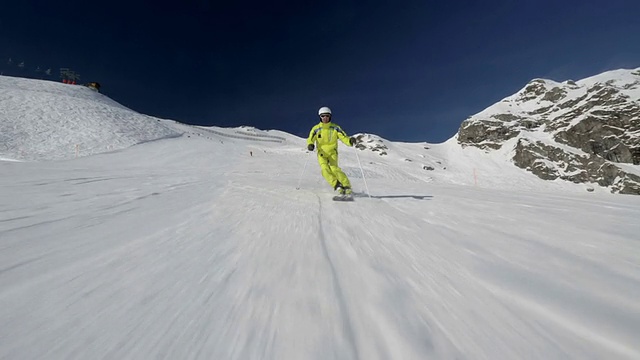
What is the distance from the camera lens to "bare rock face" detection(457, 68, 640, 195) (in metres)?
68.9

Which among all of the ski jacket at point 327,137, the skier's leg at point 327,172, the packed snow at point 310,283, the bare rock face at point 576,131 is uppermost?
the bare rock face at point 576,131

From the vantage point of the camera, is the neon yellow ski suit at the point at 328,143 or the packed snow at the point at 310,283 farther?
the neon yellow ski suit at the point at 328,143

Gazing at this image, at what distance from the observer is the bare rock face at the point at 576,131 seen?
6894 centimetres

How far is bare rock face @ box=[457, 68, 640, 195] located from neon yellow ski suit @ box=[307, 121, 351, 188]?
266 ft

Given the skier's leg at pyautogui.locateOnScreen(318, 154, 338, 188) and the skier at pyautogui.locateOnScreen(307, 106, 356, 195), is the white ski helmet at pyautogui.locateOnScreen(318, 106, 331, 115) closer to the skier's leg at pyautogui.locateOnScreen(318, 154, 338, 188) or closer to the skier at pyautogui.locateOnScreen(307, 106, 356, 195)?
the skier at pyautogui.locateOnScreen(307, 106, 356, 195)

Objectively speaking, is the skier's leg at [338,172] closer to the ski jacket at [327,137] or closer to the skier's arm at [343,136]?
the ski jacket at [327,137]

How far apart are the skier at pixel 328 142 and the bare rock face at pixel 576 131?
80909 millimetres

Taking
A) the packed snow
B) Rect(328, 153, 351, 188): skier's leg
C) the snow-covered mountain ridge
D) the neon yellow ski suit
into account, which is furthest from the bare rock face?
the snow-covered mountain ridge

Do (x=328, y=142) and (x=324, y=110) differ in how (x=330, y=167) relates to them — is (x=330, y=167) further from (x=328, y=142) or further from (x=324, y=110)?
(x=324, y=110)

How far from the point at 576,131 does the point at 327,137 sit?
106 m

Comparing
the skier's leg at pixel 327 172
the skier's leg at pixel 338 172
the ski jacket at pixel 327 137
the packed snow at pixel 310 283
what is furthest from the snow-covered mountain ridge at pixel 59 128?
the packed snow at pixel 310 283

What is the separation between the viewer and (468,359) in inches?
43.4

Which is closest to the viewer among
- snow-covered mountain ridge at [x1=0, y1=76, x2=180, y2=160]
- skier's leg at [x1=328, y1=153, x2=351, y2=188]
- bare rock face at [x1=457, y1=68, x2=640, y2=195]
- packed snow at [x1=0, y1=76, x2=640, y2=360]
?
packed snow at [x1=0, y1=76, x2=640, y2=360]

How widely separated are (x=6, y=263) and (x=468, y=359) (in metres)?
2.70
